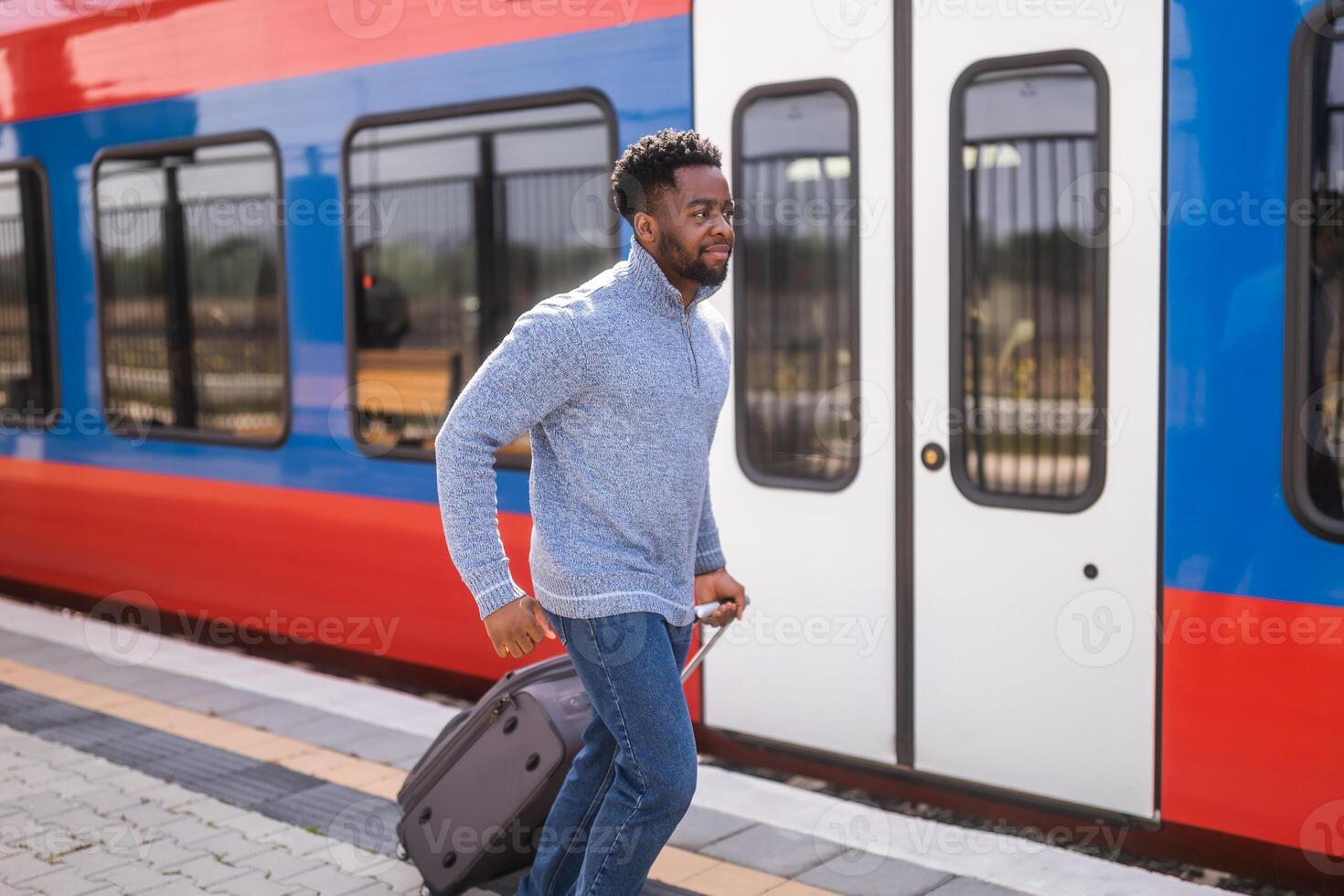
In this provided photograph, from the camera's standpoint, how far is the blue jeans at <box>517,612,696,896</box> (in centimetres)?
285

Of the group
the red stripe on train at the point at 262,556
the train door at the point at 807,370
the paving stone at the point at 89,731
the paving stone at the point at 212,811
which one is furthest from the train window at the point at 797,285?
the paving stone at the point at 89,731

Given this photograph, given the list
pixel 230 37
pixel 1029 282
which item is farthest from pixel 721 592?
pixel 230 37

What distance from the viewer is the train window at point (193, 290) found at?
595 cm

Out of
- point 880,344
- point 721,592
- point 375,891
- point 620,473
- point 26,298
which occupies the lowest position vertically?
point 375,891

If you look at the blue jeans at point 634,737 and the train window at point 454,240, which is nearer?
the blue jeans at point 634,737

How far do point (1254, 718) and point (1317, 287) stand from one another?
3.46 ft

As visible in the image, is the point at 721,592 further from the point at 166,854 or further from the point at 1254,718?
the point at 166,854

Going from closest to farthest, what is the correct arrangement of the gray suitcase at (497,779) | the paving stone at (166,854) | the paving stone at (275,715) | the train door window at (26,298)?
the gray suitcase at (497,779) < the paving stone at (166,854) < the paving stone at (275,715) < the train door window at (26,298)

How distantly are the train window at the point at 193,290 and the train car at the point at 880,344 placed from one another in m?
0.03

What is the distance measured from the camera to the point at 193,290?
6387mm

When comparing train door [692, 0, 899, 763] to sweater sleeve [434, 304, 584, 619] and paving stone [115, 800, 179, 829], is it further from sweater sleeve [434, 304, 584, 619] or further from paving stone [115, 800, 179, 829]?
paving stone [115, 800, 179, 829]

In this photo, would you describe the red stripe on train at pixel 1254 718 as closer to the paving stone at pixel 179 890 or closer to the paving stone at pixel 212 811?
the paving stone at pixel 179 890

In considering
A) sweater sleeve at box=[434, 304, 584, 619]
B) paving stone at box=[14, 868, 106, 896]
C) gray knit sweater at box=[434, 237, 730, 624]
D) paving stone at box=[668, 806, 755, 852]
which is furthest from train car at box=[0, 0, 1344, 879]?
paving stone at box=[14, 868, 106, 896]

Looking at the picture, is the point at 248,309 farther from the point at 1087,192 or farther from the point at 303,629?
the point at 1087,192
